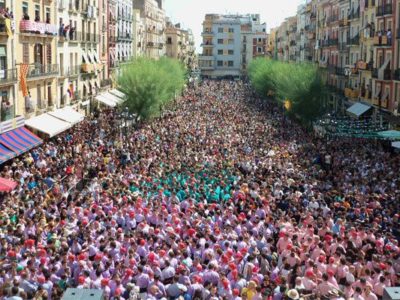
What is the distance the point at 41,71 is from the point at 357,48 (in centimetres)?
2806

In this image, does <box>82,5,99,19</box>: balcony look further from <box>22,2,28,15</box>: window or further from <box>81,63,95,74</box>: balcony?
<box>22,2,28,15</box>: window

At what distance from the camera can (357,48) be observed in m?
53.4

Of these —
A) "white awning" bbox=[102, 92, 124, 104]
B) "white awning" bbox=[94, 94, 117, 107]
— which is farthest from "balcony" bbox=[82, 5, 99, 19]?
"white awning" bbox=[102, 92, 124, 104]

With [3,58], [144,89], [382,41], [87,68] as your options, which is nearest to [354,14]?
[382,41]

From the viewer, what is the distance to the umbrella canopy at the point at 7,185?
870 inches

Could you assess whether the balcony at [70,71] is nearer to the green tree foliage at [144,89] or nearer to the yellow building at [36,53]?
the yellow building at [36,53]

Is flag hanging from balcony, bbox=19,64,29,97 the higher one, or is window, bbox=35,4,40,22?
window, bbox=35,4,40,22

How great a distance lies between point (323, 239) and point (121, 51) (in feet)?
184

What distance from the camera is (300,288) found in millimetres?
12852

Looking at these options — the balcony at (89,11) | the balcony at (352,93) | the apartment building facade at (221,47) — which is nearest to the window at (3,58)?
the balcony at (89,11)

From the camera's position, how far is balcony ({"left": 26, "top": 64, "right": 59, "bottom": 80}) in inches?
1453

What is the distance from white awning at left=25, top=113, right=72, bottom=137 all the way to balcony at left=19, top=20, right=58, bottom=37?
16.6 ft

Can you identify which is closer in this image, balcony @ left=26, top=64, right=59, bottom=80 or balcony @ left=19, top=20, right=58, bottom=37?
balcony @ left=19, top=20, right=58, bottom=37

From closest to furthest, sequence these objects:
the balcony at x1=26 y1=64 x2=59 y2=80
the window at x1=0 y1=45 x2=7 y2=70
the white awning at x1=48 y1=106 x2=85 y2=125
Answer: the window at x1=0 y1=45 x2=7 y2=70 → the balcony at x1=26 y1=64 x2=59 y2=80 → the white awning at x1=48 y1=106 x2=85 y2=125
